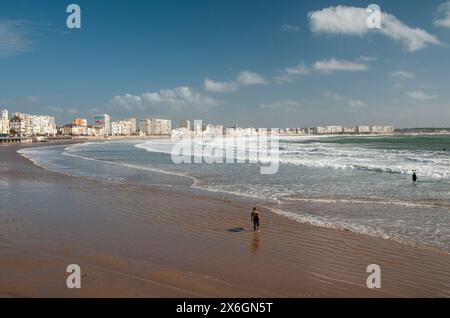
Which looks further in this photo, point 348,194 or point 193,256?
point 348,194

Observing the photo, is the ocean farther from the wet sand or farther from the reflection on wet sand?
the reflection on wet sand

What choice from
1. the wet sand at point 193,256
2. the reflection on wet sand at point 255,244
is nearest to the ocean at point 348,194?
the wet sand at point 193,256

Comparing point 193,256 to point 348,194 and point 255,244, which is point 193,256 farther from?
point 348,194

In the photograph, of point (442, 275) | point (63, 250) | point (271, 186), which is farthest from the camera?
point (271, 186)

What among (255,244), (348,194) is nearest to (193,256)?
(255,244)

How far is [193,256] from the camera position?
9.22 meters

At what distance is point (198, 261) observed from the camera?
8.85 m

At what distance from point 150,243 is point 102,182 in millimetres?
14481

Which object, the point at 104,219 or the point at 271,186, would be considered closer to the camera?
the point at 104,219

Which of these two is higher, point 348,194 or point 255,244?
point 348,194

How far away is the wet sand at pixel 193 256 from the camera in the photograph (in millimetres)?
7277

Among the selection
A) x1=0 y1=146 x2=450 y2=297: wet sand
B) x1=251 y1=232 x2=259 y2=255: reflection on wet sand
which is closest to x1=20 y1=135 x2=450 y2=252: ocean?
x1=0 y1=146 x2=450 y2=297: wet sand
